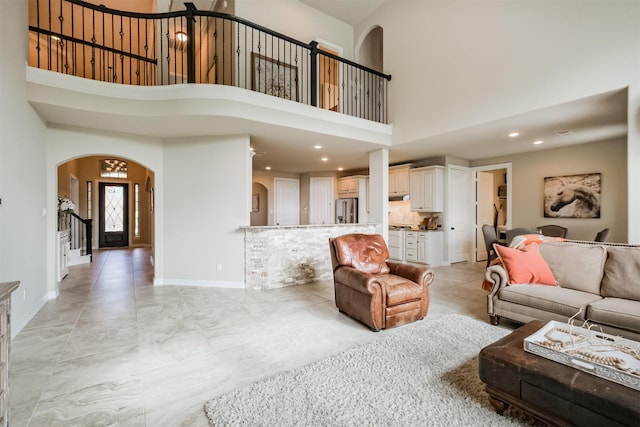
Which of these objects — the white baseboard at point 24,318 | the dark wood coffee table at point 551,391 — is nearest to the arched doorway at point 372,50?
the dark wood coffee table at point 551,391

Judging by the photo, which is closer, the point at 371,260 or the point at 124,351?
the point at 124,351

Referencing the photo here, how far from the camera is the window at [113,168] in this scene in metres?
9.81

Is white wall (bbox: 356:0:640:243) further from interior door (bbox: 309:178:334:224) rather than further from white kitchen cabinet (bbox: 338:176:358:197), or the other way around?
interior door (bbox: 309:178:334:224)

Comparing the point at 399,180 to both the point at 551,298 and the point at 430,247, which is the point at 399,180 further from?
the point at 551,298

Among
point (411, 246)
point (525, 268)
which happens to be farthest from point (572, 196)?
point (525, 268)

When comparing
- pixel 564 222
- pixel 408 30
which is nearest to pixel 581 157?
pixel 564 222

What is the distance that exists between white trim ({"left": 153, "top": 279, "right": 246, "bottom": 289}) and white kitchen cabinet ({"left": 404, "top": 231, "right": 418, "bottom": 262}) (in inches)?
163

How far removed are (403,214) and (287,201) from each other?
12.4 feet

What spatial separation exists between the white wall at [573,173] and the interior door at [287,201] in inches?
226

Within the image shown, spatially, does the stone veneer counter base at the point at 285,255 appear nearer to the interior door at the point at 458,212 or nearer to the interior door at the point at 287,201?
the interior door at the point at 458,212

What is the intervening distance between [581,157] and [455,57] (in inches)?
137

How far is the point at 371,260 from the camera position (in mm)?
3752

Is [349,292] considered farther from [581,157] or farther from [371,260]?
[581,157]

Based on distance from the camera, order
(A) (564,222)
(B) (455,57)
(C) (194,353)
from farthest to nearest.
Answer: (A) (564,222) < (B) (455,57) < (C) (194,353)
